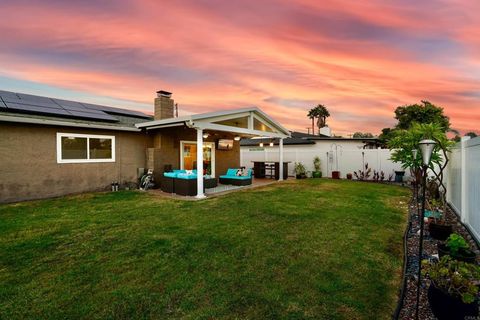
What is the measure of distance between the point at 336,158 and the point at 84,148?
46.5 feet

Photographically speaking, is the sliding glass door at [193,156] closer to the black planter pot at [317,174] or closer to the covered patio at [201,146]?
the covered patio at [201,146]

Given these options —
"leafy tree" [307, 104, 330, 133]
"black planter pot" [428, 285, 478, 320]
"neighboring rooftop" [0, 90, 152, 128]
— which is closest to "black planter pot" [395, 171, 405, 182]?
"black planter pot" [428, 285, 478, 320]

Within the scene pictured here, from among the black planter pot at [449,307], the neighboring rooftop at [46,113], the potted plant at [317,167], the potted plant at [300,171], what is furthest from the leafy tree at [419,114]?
the black planter pot at [449,307]

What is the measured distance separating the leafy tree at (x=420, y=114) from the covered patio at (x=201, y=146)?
2171 centimetres

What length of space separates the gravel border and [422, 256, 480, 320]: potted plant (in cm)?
22

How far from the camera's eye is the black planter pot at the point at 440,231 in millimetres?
4562

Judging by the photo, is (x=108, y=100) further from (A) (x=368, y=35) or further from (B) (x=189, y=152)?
(A) (x=368, y=35)

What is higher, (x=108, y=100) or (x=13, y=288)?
(x=108, y=100)

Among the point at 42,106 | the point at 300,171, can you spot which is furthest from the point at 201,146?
the point at 300,171

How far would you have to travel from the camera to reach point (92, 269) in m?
3.44

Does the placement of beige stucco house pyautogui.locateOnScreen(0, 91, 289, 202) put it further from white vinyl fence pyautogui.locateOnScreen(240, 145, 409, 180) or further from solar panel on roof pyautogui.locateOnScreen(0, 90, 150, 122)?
white vinyl fence pyautogui.locateOnScreen(240, 145, 409, 180)

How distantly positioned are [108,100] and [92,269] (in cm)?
1536

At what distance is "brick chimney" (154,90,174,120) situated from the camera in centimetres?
1092

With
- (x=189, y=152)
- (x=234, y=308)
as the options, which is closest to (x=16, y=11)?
(x=189, y=152)
